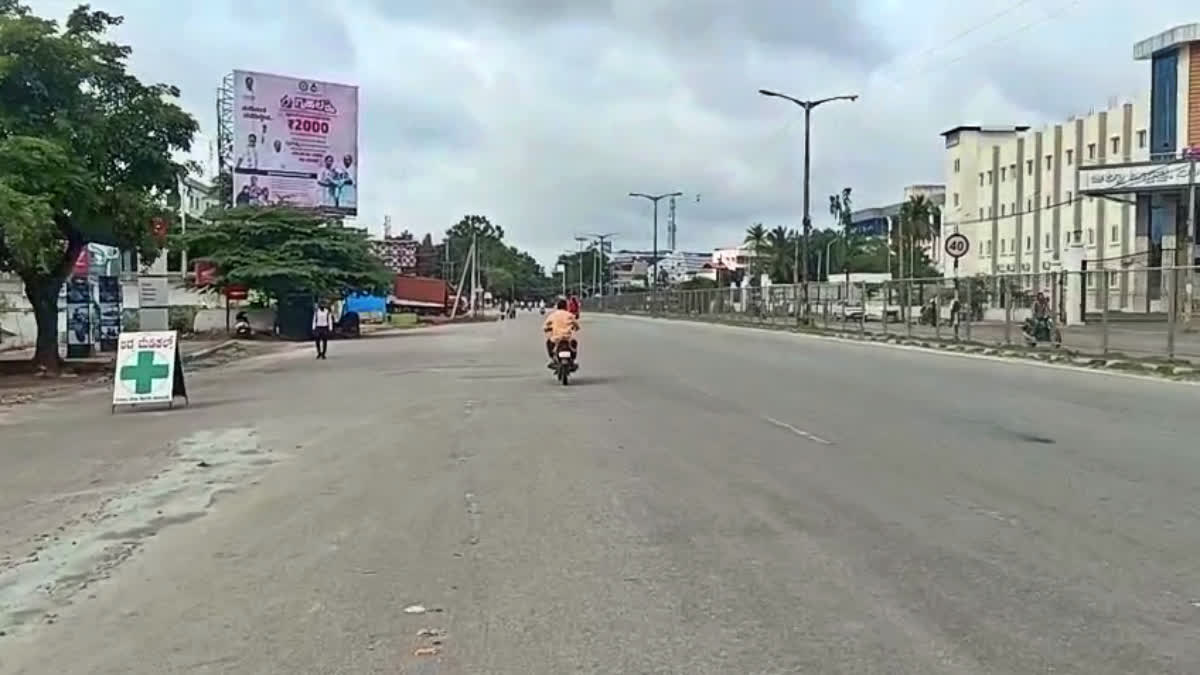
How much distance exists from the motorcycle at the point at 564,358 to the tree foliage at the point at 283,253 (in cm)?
3059

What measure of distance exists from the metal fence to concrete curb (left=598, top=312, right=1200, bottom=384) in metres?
0.25

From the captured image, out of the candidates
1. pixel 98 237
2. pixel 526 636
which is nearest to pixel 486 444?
pixel 526 636

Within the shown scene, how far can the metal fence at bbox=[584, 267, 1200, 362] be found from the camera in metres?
26.2

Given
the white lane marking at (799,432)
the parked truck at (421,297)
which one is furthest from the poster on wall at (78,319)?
the parked truck at (421,297)

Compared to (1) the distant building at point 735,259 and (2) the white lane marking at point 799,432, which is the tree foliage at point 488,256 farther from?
(2) the white lane marking at point 799,432

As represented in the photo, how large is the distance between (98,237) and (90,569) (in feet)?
72.3

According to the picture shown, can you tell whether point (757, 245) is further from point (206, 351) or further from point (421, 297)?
point (206, 351)

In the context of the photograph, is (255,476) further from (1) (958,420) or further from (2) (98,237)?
(2) (98,237)

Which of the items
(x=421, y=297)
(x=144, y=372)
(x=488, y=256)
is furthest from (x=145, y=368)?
(x=488, y=256)

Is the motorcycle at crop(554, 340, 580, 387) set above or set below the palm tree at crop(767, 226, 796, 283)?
below

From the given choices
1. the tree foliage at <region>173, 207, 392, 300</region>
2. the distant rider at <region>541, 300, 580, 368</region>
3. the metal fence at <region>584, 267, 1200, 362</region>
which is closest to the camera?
the distant rider at <region>541, 300, 580, 368</region>

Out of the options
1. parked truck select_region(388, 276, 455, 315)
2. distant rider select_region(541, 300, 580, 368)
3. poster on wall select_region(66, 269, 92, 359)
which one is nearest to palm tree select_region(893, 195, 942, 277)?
parked truck select_region(388, 276, 455, 315)

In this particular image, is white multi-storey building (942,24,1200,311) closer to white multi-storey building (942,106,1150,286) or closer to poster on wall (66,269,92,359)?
white multi-storey building (942,106,1150,286)

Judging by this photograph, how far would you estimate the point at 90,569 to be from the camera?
8430mm
